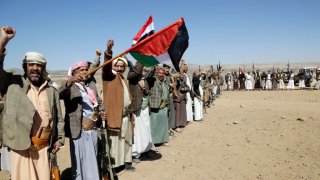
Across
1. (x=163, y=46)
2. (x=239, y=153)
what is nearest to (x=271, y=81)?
(x=239, y=153)

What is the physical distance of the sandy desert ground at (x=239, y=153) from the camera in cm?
548

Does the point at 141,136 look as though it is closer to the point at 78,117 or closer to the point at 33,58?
the point at 78,117

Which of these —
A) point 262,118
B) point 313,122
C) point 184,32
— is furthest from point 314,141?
point 184,32

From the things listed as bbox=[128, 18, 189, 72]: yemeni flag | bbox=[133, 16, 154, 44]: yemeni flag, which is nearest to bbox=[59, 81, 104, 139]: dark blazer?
bbox=[128, 18, 189, 72]: yemeni flag

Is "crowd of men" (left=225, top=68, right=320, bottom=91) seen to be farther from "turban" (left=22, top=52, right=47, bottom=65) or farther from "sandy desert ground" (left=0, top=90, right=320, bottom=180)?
"turban" (left=22, top=52, right=47, bottom=65)

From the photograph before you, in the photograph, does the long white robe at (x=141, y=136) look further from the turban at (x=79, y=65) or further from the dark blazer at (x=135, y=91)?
the turban at (x=79, y=65)

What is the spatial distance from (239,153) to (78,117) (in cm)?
410

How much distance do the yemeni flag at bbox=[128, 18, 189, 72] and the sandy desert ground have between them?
6.92 ft

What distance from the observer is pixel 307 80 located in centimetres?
2767

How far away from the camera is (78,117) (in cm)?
413

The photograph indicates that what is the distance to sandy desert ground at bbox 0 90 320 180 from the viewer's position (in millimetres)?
5484

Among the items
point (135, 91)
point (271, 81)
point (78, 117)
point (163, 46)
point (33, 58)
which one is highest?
point (163, 46)

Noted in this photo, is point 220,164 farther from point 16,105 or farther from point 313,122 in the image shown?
point 313,122

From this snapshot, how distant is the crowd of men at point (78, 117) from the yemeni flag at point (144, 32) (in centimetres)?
42
